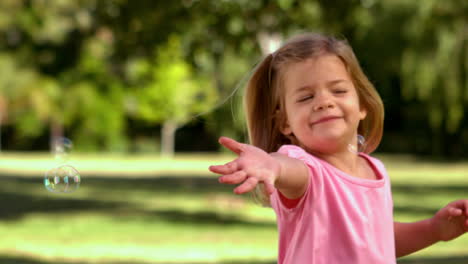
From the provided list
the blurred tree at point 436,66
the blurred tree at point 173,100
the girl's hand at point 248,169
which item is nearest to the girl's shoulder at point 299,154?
the girl's hand at point 248,169

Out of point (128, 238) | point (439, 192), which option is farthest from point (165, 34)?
point (439, 192)

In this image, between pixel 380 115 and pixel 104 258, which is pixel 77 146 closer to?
pixel 104 258

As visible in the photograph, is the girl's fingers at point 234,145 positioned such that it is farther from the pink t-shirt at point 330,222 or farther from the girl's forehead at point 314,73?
the girl's forehead at point 314,73

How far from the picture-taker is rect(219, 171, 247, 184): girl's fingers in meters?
1.80

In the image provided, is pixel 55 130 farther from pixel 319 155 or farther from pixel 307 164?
pixel 307 164

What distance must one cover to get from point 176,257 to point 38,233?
12.0 ft

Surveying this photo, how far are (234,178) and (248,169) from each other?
0.09 m

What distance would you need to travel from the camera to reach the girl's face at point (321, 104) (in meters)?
2.30

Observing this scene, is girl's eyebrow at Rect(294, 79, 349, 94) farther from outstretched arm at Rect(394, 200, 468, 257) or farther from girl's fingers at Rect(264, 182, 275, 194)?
outstretched arm at Rect(394, 200, 468, 257)

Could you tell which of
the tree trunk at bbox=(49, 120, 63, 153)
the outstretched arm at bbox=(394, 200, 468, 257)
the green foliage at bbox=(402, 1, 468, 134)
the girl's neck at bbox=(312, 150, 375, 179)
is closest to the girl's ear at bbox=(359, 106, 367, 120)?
the girl's neck at bbox=(312, 150, 375, 179)

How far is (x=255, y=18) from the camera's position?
34.9 ft

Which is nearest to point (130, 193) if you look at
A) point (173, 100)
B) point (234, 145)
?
point (234, 145)

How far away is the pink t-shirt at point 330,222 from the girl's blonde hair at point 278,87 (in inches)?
9.5

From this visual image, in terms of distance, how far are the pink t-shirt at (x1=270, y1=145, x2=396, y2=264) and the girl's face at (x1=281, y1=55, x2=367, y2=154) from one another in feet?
0.23
